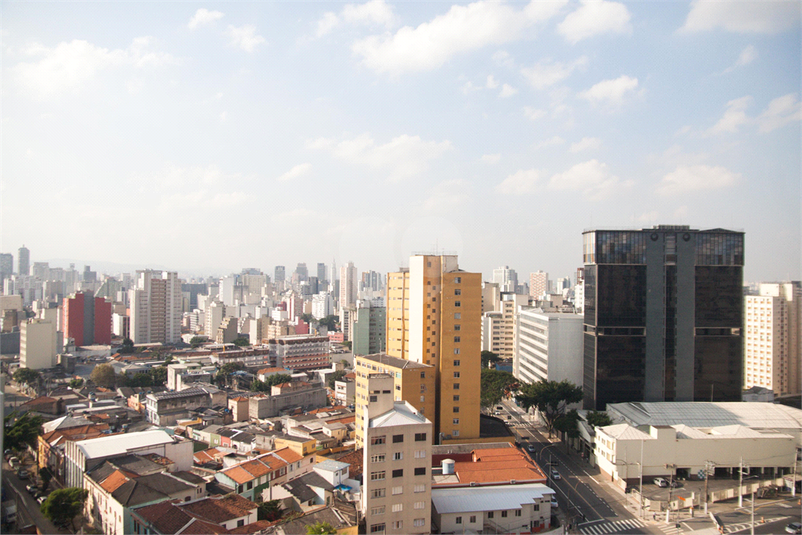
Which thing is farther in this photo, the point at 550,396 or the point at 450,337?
the point at 550,396

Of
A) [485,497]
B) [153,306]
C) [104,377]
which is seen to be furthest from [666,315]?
[153,306]

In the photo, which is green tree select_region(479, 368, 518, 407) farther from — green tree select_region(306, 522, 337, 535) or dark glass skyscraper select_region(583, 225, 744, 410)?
green tree select_region(306, 522, 337, 535)

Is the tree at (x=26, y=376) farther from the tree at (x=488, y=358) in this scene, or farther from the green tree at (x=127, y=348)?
the tree at (x=488, y=358)

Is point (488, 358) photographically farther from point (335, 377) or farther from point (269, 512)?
point (269, 512)

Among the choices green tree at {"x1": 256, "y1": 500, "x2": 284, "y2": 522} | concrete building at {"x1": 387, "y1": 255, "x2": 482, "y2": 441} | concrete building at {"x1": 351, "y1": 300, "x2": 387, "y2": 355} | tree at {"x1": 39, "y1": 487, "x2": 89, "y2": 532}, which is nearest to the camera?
tree at {"x1": 39, "y1": 487, "x2": 89, "y2": 532}

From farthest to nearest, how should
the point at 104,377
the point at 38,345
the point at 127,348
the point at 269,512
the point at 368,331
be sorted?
1. the point at 127,348
2. the point at 368,331
3. the point at 38,345
4. the point at 104,377
5. the point at 269,512

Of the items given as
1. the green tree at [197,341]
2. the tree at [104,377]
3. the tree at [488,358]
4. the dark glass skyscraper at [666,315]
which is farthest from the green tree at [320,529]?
the green tree at [197,341]

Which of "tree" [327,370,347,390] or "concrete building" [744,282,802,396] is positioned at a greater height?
"concrete building" [744,282,802,396]

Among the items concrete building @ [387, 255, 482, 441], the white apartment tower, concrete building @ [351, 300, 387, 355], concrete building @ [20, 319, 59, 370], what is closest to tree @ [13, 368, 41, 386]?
concrete building @ [20, 319, 59, 370]
